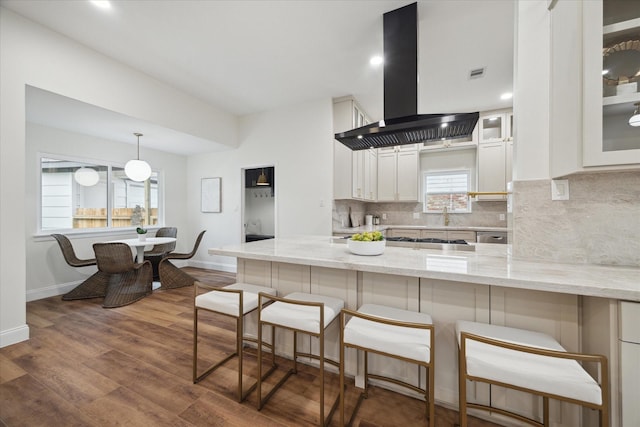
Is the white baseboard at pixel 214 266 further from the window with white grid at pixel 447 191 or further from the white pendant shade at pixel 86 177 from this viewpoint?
the window with white grid at pixel 447 191

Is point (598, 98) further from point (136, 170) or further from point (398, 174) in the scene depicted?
point (136, 170)

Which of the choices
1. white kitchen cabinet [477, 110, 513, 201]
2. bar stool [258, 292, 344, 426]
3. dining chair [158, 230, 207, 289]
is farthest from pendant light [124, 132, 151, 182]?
white kitchen cabinet [477, 110, 513, 201]

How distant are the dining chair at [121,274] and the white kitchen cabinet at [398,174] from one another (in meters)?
4.16

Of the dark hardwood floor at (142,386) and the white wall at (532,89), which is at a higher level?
the white wall at (532,89)

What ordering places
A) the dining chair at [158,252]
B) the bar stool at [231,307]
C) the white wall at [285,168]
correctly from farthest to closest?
the dining chair at [158,252]
the white wall at [285,168]
the bar stool at [231,307]

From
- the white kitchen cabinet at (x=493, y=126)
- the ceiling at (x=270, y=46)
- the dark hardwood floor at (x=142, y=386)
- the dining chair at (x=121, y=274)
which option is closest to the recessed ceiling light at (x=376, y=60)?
the ceiling at (x=270, y=46)

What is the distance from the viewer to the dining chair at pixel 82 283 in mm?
3332

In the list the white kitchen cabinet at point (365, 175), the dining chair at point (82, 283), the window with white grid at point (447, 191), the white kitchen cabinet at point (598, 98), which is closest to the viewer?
the white kitchen cabinet at point (598, 98)

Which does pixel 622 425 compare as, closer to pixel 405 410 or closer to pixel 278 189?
pixel 405 410

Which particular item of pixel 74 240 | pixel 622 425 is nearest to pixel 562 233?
pixel 622 425

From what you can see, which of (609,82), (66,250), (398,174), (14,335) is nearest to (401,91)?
(609,82)

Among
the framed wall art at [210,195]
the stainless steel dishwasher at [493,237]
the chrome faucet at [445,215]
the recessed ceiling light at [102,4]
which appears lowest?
the stainless steel dishwasher at [493,237]

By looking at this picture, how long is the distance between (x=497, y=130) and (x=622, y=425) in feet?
14.7

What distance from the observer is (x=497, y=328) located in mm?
1276
